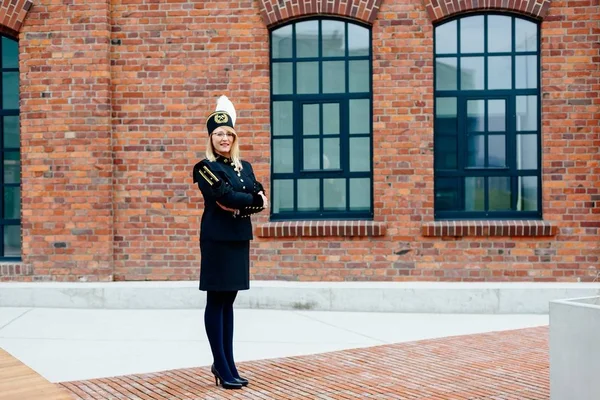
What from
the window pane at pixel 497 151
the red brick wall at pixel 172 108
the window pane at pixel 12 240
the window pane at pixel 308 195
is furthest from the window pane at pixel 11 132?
the window pane at pixel 497 151

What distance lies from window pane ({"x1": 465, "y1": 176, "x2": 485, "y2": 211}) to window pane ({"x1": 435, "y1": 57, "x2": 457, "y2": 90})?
43.6 inches

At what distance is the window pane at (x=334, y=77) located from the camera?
31.9 ft

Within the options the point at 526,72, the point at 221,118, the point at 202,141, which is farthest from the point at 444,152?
the point at 221,118

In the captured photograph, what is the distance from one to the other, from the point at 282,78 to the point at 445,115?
1.96 meters

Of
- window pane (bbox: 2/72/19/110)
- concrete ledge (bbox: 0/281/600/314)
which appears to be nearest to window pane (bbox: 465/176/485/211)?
concrete ledge (bbox: 0/281/600/314)

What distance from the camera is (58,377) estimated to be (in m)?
6.08

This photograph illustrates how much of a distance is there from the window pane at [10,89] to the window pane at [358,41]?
402 centimetres

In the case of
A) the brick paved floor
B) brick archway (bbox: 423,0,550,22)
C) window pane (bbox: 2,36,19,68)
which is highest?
brick archway (bbox: 423,0,550,22)

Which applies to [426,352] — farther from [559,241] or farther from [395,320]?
[559,241]

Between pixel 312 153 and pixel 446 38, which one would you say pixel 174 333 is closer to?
pixel 312 153

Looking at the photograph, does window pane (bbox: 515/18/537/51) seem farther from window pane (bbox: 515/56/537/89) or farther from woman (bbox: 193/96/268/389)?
woman (bbox: 193/96/268/389)

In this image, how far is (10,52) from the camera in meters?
10.0

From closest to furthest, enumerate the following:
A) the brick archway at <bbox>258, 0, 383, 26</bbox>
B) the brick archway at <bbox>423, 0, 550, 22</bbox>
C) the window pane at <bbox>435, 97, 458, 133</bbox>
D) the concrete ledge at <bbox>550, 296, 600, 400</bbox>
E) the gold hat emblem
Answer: the concrete ledge at <bbox>550, 296, 600, 400</bbox>
the gold hat emblem
the brick archway at <bbox>423, 0, 550, 22</bbox>
the brick archway at <bbox>258, 0, 383, 26</bbox>
the window pane at <bbox>435, 97, 458, 133</bbox>

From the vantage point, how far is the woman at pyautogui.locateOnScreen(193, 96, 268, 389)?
18.5 ft
